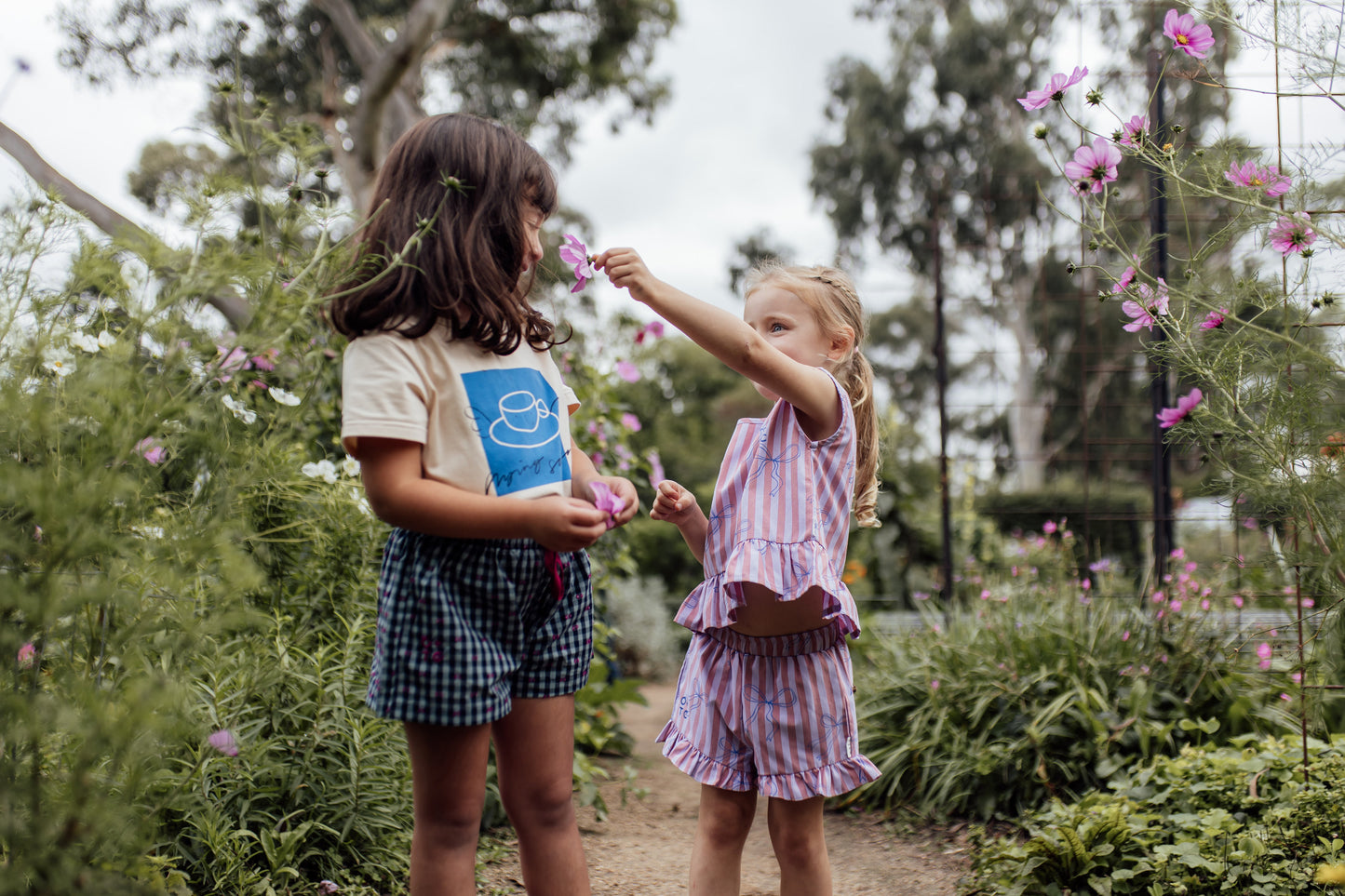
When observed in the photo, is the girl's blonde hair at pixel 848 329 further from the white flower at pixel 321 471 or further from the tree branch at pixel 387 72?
the tree branch at pixel 387 72

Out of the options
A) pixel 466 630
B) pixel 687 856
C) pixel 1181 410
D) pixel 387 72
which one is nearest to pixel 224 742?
pixel 466 630

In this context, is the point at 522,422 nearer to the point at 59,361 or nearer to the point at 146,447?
the point at 146,447

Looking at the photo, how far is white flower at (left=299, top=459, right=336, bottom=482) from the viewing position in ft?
7.63

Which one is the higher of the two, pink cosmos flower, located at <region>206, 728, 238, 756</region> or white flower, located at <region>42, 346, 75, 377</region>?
white flower, located at <region>42, 346, 75, 377</region>

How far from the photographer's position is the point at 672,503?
178 cm

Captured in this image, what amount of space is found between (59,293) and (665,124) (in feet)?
38.1

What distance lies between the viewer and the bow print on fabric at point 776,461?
5.74ft

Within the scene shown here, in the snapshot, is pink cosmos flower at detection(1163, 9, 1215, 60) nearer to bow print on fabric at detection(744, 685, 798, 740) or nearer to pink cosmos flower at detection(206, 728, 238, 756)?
bow print on fabric at detection(744, 685, 798, 740)

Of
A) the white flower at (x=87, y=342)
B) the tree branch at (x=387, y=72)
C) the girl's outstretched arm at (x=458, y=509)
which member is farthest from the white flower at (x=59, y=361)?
the tree branch at (x=387, y=72)

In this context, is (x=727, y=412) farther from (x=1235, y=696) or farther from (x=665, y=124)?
(x=1235, y=696)

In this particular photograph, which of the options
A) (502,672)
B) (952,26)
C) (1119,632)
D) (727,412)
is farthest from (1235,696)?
(952,26)

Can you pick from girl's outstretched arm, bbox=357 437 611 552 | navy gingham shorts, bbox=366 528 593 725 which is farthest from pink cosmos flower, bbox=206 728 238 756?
girl's outstretched arm, bbox=357 437 611 552

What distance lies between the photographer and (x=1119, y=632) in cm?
333

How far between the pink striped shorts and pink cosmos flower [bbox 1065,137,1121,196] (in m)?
1.13
